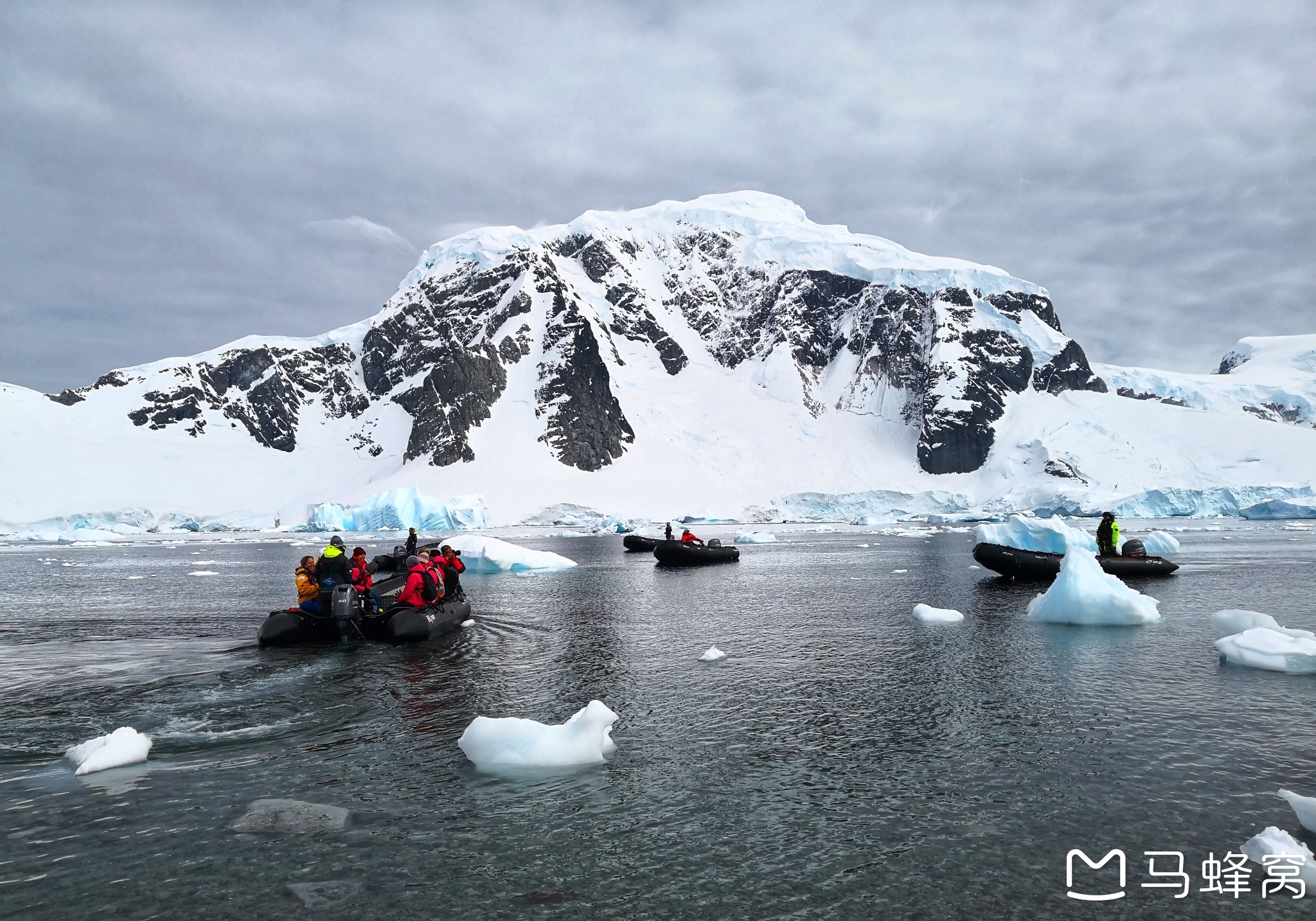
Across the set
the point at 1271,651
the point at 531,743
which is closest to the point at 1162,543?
the point at 1271,651

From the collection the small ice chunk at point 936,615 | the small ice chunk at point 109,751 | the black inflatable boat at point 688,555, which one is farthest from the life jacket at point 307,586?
the black inflatable boat at point 688,555

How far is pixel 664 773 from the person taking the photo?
1131cm

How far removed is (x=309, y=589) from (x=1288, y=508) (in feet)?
427

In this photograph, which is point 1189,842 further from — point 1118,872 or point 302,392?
point 302,392

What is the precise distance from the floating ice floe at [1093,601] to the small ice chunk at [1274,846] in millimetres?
16550

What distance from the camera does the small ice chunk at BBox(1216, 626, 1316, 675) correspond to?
55.3ft

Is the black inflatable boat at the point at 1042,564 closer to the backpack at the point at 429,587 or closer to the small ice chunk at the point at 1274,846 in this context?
the backpack at the point at 429,587

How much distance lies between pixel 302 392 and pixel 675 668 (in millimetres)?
190341

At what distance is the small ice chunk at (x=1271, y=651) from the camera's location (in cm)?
1686

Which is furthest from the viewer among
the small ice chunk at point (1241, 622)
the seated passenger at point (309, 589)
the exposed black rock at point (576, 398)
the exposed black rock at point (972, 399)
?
the exposed black rock at point (972, 399)

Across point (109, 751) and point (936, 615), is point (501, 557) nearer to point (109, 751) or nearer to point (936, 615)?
point (936, 615)

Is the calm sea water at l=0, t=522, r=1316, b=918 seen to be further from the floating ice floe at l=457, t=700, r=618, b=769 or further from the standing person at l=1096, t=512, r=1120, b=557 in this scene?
the standing person at l=1096, t=512, r=1120, b=557

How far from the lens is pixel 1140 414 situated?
167750 mm
